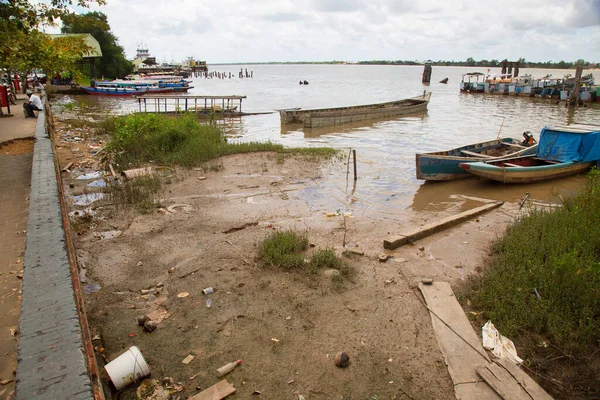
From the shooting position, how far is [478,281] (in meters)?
4.98

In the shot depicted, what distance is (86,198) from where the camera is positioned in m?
8.42

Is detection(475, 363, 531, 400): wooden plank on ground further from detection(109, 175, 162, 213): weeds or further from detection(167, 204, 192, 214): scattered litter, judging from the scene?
detection(109, 175, 162, 213): weeds

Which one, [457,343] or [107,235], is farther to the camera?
[107,235]

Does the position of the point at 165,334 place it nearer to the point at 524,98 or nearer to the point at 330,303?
the point at 330,303

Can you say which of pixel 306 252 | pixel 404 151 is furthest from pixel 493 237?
pixel 404 151

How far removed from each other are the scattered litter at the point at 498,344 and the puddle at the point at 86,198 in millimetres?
7721

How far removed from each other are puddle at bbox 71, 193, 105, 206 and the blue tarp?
12.1m

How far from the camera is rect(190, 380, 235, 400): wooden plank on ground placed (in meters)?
3.18

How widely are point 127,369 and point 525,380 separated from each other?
353 cm

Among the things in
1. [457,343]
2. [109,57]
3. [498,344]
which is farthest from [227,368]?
[109,57]

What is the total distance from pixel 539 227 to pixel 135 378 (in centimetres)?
611

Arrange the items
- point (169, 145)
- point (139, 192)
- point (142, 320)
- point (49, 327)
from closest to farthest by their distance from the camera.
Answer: point (49, 327)
point (142, 320)
point (139, 192)
point (169, 145)

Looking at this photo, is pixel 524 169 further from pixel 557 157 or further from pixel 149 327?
pixel 149 327

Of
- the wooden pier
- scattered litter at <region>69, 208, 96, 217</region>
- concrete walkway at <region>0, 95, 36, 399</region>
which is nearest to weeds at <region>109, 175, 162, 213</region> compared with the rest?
scattered litter at <region>69, 208, 96, 217</region>
